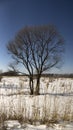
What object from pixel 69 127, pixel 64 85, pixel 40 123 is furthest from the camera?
pixel 64 85

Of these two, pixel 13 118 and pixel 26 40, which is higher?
pixel 26 40

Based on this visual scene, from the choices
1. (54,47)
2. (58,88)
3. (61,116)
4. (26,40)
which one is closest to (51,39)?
(54,47)

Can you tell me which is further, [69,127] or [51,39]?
[51,39]

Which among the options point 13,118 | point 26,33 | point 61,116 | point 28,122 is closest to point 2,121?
point 13,118

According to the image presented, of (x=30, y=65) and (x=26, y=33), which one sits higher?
(x=26, y=33)

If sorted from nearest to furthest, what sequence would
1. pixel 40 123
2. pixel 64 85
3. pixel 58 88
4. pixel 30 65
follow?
pixel 40 123, pixel 64 85, pixel 58 88, pixel 30 65

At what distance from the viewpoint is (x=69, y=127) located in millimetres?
4277

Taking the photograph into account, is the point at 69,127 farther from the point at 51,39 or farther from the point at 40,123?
the point at 51,39

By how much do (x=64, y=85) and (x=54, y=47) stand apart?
742 centimetres

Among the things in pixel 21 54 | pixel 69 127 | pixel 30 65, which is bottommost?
pixel 69 127

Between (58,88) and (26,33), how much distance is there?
7.07 meters

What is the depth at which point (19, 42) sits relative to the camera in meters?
13.1

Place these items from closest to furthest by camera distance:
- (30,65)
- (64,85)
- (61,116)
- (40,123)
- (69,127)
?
(69,127) → (40,123) → (61,116) → (64,85) → (30,65)

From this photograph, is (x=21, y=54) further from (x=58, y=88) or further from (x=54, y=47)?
(x=58, y=88)
